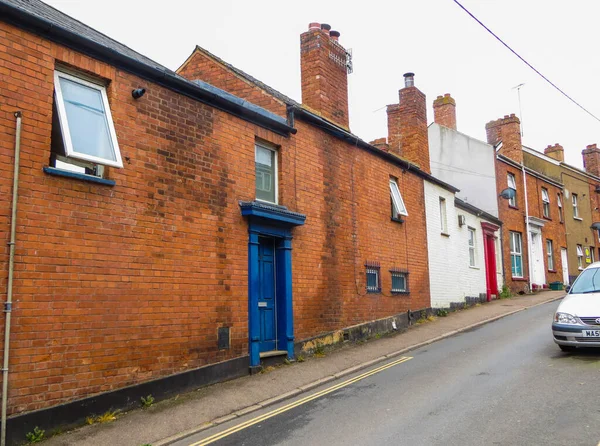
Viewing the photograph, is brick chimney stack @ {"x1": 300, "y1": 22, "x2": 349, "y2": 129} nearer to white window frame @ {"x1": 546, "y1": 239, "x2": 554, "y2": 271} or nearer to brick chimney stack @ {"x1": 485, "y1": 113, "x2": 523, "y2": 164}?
brick chimney stack @ {"x1": 485, "y1": 113, "x2": 523, "y2": 164}

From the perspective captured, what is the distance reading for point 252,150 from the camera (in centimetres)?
1014

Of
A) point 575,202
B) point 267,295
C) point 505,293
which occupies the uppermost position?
point 575,202

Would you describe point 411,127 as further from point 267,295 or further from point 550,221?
point 550,221

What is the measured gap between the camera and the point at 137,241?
25.1 ft

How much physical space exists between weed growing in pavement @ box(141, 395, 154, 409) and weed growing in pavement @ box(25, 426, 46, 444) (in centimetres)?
150

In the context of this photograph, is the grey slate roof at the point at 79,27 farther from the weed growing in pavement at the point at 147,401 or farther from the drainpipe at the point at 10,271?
the weed growing in pavement at the point at 147,401

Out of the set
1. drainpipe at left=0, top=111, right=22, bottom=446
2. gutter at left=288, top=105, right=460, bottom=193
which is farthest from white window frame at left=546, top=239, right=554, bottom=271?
drainpipe at left=0, top=111, right=22, bottom=446

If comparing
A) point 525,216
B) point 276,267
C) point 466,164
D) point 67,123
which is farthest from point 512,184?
point 67,123

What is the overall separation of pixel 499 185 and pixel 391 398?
18668 millimetres

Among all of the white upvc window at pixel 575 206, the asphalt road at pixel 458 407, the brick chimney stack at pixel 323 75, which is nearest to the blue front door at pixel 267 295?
the asphalt road at pixel 458 407

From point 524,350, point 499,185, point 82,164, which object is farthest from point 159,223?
point 499,185

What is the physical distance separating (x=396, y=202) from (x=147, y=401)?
9.55 meters

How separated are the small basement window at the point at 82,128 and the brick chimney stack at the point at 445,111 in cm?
2093

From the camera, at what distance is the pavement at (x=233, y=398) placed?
633 cm
